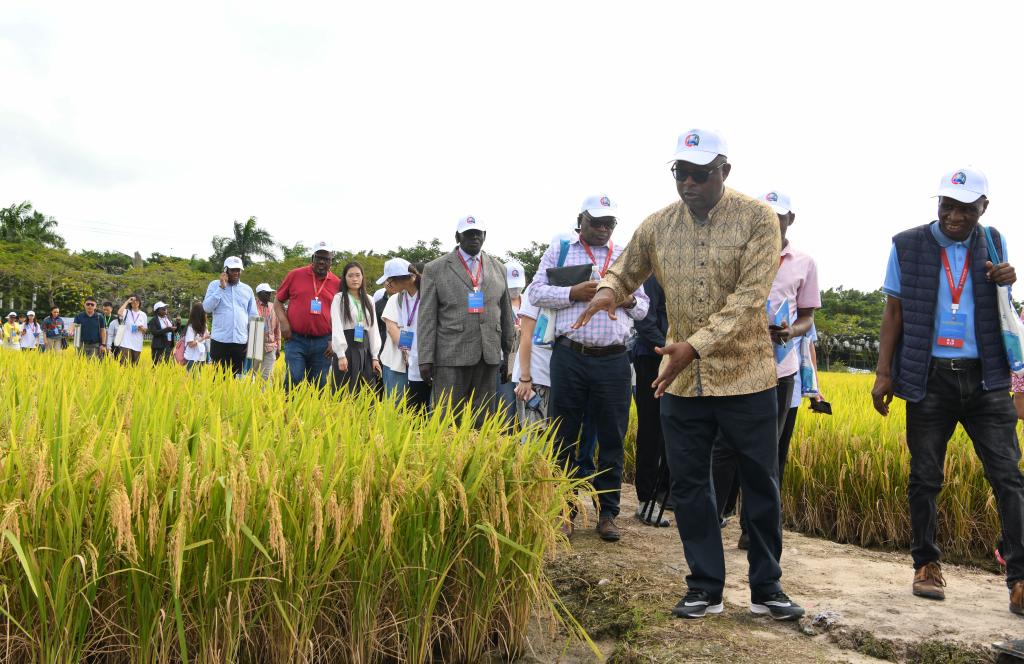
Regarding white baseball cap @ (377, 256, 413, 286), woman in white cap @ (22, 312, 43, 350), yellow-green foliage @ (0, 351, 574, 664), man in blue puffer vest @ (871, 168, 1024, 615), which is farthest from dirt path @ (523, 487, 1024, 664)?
woman in white cap @ (22, 312, 43, 350)

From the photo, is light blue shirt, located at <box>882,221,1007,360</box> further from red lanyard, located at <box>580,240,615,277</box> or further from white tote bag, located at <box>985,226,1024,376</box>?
red lanyard, located at <box>580,240,615,277</box>

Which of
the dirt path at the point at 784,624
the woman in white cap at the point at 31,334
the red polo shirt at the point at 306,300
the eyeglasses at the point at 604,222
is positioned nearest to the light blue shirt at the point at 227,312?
the red polo shirt at the point at 306,300

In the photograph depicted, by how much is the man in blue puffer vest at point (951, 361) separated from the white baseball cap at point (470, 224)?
235cm

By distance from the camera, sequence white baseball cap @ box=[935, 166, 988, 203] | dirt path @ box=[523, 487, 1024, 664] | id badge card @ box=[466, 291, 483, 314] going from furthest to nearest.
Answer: id badge card @ box=[466, 291, 483, 314] → white baseball cap @ box=[935, 166, 988, 203] → dirt path @ box=[523, 487, 1024, 664]

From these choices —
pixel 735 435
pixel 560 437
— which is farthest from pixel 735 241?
pixel 560 437

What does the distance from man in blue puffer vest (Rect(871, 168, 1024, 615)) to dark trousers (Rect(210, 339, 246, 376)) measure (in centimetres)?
634

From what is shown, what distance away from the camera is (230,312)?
817cm

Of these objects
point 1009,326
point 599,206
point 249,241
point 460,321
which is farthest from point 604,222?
point 249,241

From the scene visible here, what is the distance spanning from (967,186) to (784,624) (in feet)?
6.16

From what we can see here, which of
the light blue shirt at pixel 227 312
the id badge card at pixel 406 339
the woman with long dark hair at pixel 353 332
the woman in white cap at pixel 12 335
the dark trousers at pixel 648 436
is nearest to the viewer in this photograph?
the dark trousers at pixel 648 436

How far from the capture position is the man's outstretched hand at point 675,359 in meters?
2.95

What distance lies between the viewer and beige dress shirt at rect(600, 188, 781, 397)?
119 inches

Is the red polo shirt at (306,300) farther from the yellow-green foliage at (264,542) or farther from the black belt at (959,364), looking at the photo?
the black belt at (959,364)

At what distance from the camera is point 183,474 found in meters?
2.05
